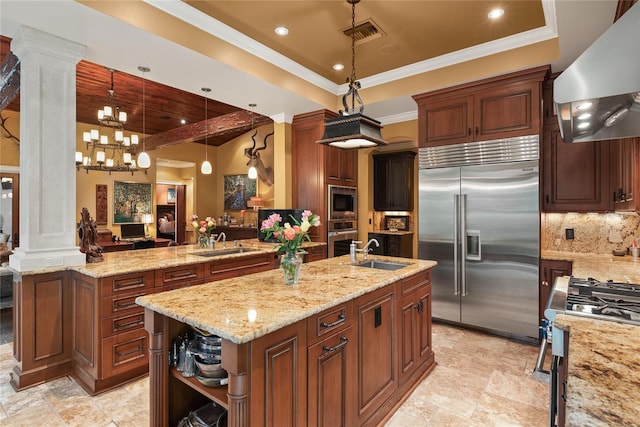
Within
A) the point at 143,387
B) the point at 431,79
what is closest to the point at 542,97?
the point at 431,79

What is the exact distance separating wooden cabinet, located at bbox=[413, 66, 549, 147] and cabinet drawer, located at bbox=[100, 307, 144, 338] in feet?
11.7

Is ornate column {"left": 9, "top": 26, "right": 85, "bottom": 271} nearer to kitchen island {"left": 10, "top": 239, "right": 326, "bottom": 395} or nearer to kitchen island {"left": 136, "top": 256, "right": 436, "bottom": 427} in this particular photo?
kitchen island {"left": 10, "top": 239, "right": 326, "bottom": 395}

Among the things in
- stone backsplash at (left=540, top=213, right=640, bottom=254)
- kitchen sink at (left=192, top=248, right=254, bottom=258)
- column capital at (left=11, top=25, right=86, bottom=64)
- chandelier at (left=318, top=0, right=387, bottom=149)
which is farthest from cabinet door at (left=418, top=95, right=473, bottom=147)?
column capital at (left=11, top=25, right=86, bottom=64)

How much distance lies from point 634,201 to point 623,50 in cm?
255

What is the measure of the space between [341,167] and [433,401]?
3.54 metres

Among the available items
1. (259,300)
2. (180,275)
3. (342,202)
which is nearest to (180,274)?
(180,275)

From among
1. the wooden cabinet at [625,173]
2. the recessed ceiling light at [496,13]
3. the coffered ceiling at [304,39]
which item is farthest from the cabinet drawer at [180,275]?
the wooden cabinet at [625,173]

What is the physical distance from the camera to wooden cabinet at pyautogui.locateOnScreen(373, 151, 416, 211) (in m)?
6.98

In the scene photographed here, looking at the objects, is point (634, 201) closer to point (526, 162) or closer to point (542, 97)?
point (526, 162)

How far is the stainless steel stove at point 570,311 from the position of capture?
1448 millimetres

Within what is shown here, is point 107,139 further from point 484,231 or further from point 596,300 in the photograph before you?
point 596,300

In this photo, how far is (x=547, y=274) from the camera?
3.43 meters

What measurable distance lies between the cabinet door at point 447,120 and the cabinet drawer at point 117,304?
3545 mm

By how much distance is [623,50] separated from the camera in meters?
1.22
